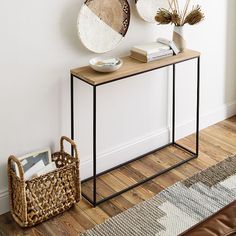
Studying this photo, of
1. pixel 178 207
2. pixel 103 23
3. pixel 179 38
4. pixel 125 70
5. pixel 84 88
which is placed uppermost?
pixel 103 23

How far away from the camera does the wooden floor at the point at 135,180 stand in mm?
2523

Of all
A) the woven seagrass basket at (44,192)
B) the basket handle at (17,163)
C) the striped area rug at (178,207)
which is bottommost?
the striped area rug at (178,207)

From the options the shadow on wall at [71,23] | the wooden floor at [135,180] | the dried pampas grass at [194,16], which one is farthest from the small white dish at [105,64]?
the wooden floor at [135,180]

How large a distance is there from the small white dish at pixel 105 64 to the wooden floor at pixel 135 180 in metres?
0.74

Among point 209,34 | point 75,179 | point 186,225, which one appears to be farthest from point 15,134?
point 209,34

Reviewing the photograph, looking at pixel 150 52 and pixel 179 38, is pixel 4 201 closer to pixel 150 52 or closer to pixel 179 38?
pixel 150 52

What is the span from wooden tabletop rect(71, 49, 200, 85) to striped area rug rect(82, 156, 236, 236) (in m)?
0.72

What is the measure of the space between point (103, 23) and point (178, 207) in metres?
1.10

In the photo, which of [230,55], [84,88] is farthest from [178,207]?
[230,55]

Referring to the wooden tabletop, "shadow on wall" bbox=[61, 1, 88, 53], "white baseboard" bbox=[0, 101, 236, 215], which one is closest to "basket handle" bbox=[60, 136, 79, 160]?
"white baseboard" bbox=[0, 101, 236, 215]

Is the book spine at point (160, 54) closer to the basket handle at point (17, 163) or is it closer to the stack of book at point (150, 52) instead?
the stack of book at point (150, 52)

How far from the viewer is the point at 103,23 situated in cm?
270

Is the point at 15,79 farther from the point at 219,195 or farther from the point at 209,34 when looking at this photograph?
the point at 209,34

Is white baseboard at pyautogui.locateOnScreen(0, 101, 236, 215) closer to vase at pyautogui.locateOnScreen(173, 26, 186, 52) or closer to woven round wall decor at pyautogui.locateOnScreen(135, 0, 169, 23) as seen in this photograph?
vase at pyautogui.locateOnScreen(173, 26, 186, 52)
